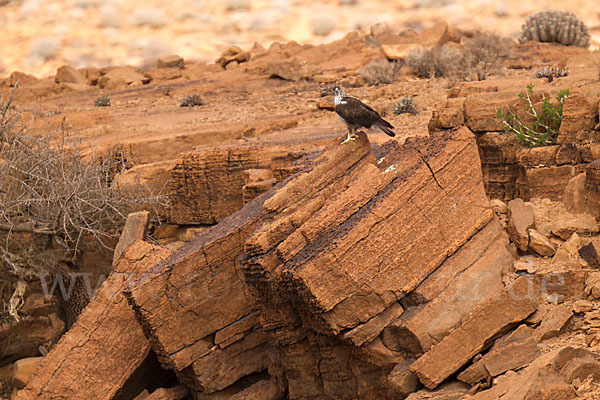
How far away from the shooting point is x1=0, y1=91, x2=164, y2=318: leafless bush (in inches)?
382

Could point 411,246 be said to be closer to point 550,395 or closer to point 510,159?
point 550,395

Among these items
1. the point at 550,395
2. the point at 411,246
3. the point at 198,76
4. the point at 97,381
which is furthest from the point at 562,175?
the point at 198,76

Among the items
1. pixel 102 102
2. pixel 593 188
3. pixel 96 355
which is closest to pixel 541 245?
pixel 593 188

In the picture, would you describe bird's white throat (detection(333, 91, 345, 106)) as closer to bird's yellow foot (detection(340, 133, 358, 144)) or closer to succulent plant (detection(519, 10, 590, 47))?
bird's yellow foot (detection(340, 133, 358, 144))

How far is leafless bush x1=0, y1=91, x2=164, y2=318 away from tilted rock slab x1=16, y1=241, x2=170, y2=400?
210 cm

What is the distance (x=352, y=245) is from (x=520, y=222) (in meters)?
1.71

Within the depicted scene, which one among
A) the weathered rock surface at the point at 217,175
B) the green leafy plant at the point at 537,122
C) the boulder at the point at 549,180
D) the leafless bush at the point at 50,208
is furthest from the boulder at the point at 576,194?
the leafless bush at the point at 50,208

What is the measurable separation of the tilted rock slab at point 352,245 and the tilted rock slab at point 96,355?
1824mm

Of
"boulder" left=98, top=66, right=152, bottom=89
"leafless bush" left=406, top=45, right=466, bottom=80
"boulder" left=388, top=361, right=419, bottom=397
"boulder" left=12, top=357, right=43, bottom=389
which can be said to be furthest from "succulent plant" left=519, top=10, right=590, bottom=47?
"boulder" left=388, top=361, right=419, bottom=397

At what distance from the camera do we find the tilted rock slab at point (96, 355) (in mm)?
7301

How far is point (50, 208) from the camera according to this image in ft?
32.9

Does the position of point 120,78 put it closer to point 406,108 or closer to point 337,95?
point 406,108

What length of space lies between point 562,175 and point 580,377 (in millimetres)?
2913

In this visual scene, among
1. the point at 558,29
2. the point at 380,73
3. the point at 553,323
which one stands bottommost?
the point at 558,29
